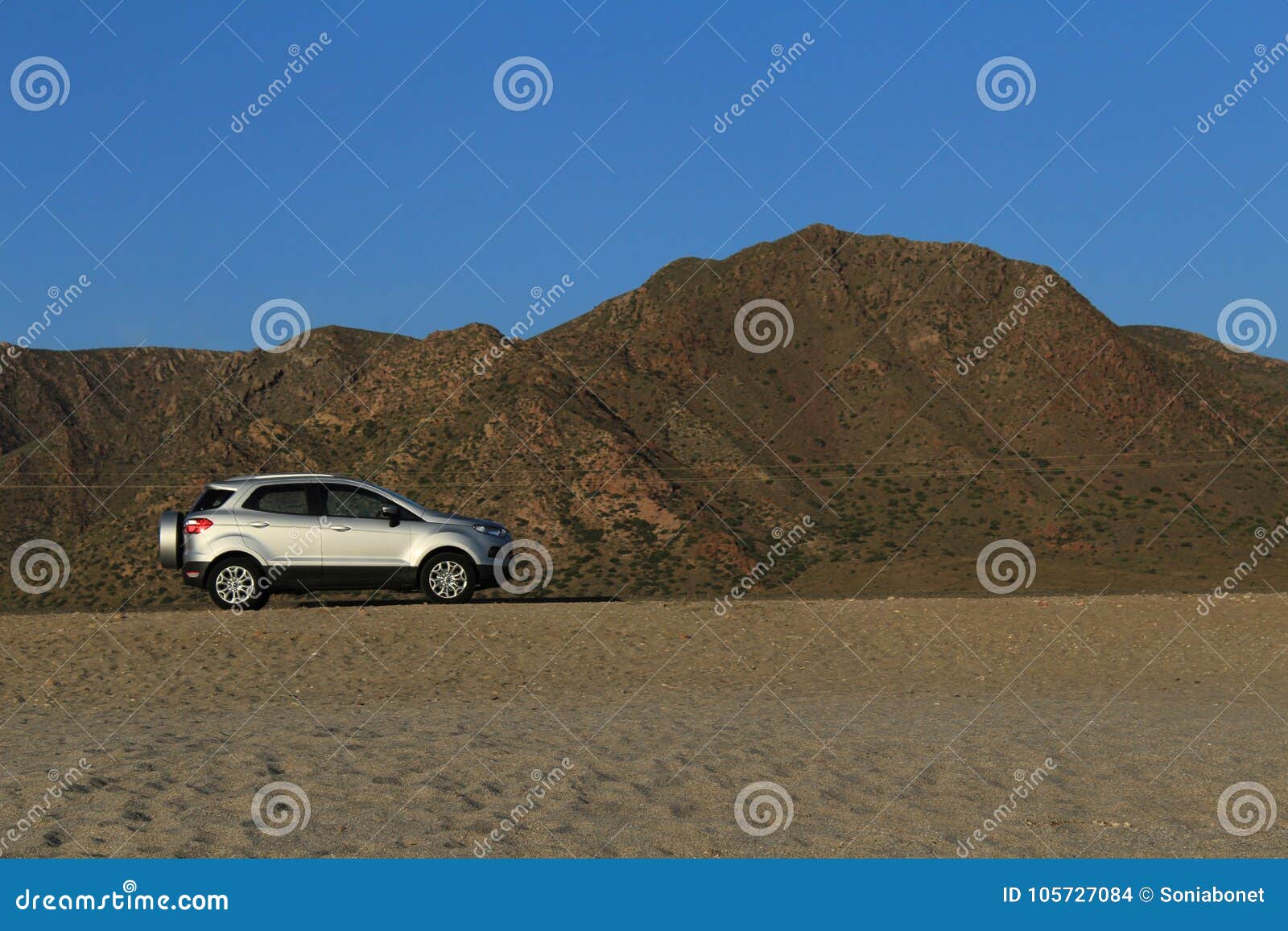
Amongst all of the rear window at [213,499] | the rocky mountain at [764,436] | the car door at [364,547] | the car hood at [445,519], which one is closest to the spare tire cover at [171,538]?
the rear window at [213,499]

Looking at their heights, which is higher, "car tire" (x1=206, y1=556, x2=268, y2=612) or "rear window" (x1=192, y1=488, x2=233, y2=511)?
"rear window" (x1=192, y1=488, x2=233, y2=511)

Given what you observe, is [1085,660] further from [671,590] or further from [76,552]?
[76,552]

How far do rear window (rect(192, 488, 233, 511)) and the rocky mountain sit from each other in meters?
21.8

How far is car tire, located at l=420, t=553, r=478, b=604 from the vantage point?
19.9m

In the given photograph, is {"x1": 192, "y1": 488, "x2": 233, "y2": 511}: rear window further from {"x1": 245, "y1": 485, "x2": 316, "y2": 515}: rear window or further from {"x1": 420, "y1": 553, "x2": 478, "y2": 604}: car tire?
{"x1": 420, "y1": 553, "x2": 478, "y2": 604}: car tire

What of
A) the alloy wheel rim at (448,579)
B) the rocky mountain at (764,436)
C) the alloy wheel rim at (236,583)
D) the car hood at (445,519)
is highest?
the rocky mountain at (764,436)

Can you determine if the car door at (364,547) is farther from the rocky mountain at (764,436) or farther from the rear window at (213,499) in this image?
the rocky mountain at (764,436)

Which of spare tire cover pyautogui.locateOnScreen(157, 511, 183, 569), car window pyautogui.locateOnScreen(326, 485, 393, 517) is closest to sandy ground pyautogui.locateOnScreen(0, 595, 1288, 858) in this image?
spare tire cover pyautogui.locateOnScreen(157, 511, 183, 569)

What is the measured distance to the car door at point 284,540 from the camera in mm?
19094

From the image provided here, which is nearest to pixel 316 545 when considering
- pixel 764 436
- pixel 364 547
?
pixel 364 547

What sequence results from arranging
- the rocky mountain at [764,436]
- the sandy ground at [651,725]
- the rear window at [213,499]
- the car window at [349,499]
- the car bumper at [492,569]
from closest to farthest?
the sandy ground at [651,725] → the rear window at [213,499] → the car window at [349,499] → the car bumper at [492,569] → the rocky mountain at [764,436]

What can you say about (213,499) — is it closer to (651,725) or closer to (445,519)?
(445,519)

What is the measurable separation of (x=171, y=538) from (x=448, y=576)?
13.9ft

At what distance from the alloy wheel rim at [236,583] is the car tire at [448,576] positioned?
263cm
